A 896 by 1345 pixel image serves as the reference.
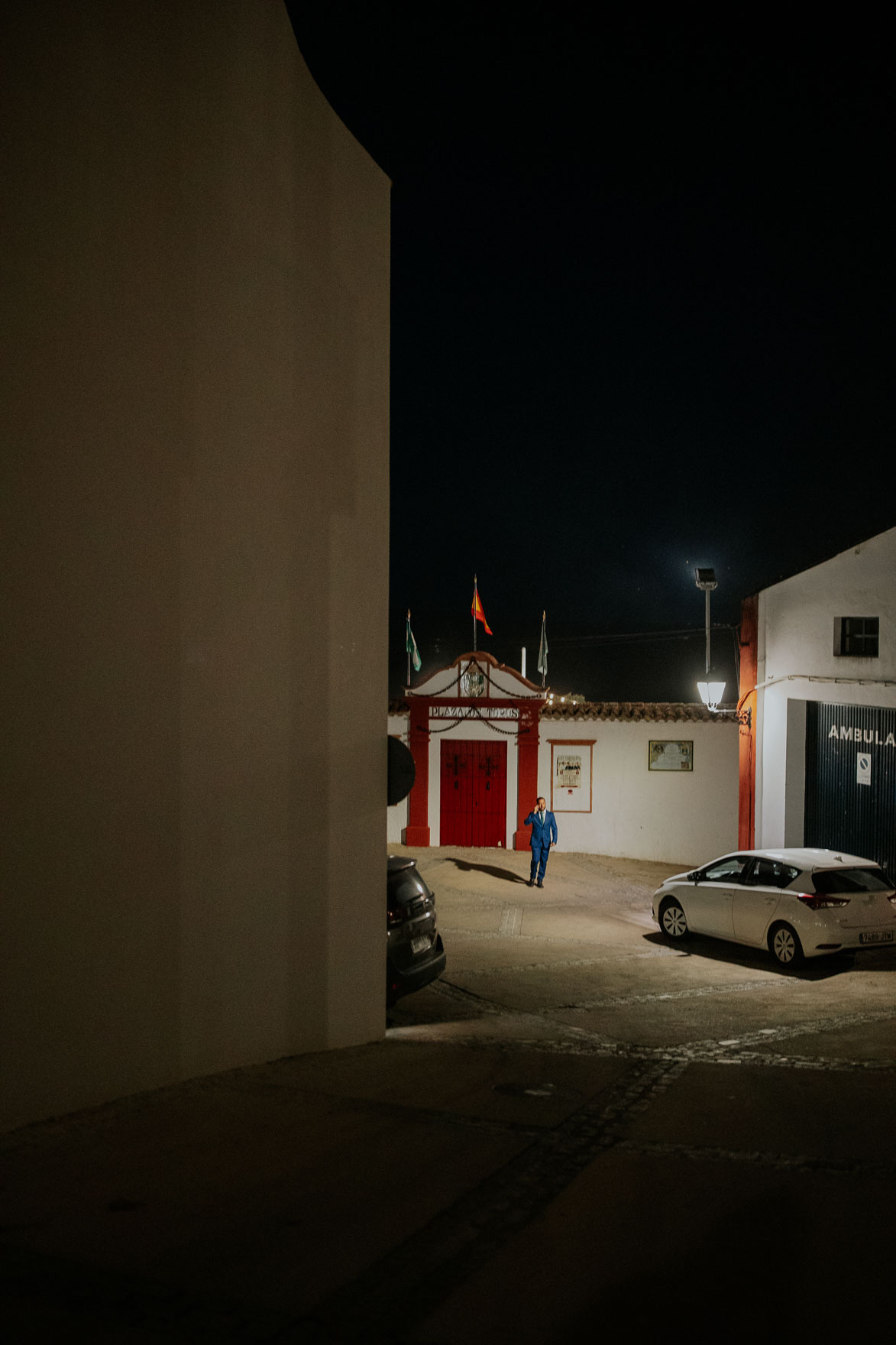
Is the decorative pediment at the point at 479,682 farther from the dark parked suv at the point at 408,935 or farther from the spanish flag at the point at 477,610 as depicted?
the dark parked suv at the point at 408,935

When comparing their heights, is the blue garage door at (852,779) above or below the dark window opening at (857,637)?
below

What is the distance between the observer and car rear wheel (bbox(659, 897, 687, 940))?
A: 1299cm

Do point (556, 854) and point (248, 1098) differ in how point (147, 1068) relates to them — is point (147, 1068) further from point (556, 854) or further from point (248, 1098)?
point (556, 854)

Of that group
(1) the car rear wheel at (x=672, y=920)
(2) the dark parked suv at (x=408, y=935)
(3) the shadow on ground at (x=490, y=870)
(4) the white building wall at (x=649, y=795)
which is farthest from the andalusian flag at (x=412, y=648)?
(2) the dark parked suv at (x=408, y=935)

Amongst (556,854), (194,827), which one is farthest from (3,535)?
(556,854)

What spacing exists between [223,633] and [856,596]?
1240cm

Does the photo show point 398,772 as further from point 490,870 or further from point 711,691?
point 711,691

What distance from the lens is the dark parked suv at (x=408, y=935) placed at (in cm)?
813

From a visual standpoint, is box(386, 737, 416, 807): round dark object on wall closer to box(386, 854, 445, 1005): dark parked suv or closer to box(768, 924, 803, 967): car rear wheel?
box(386, 854, 445, 1005): dark parked suv

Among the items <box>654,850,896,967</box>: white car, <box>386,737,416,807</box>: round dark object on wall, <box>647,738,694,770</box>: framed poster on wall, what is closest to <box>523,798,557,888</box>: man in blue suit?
<box>647,738,694,770</box>: framed poster on wall

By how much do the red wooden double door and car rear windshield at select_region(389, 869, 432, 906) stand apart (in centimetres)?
1228

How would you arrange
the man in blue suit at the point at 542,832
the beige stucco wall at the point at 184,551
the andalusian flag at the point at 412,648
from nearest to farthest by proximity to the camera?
the beige stucco wall at the point at 184,551 < the man in blue suit at the point at 542,832 < the andalusian flag at the point at 412,648

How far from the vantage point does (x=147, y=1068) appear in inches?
212

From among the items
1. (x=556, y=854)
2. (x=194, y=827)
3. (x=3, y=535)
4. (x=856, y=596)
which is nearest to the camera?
(x=3, y=535)
